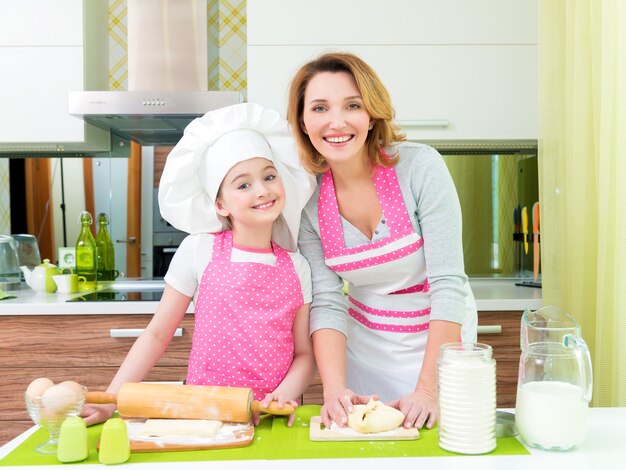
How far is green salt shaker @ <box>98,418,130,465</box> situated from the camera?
885 millimetres

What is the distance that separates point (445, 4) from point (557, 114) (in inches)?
28.7

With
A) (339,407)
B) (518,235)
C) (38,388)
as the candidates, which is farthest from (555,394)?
(518,235)

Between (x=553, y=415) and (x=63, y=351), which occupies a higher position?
(x=553, y=415)

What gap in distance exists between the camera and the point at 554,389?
3.04 feet

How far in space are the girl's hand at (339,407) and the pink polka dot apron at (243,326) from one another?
22 cm

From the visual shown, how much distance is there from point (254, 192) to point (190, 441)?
0.51 metres

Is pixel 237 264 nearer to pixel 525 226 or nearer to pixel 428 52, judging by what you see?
pixel 428 52

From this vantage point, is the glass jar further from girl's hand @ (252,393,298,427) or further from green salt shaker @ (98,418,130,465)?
green salt shaker @ (98,418,130,465)

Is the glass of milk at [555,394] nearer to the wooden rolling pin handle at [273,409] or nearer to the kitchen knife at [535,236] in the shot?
the wooden rolling pin handle at [273,409]

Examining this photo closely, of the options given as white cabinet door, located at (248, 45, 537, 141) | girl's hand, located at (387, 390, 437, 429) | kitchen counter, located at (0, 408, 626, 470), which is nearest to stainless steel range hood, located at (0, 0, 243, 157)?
white cabinet door, located at (248, 45, 537, 141)

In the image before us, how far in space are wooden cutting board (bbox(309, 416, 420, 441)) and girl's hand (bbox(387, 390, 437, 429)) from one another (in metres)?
0.03

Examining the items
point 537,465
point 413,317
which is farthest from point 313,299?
point 537,465

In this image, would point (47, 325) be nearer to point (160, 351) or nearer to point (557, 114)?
point (160, 351)

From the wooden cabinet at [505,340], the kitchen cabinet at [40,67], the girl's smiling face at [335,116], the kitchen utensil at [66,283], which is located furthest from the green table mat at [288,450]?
the kitchen cabinet at [40,67]
